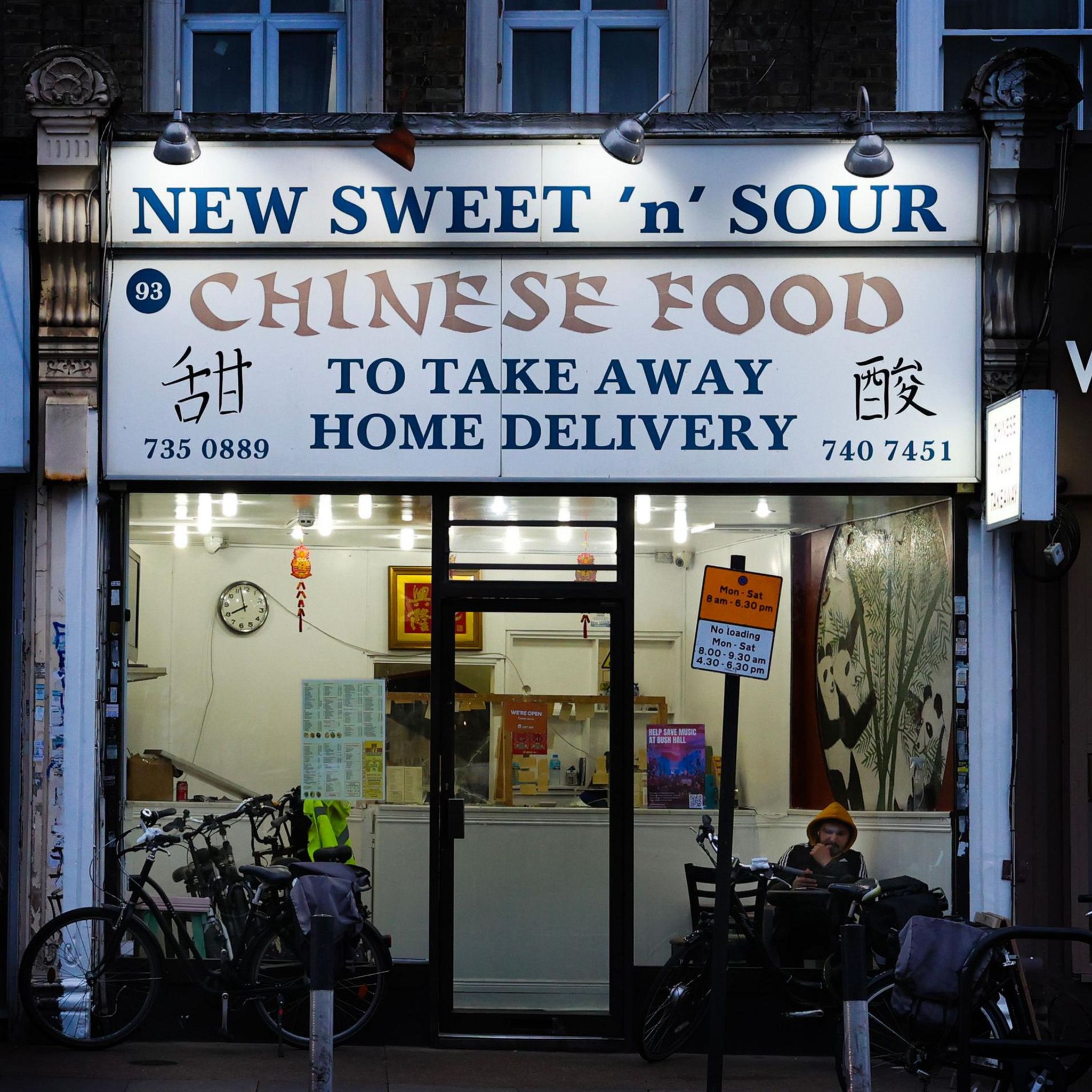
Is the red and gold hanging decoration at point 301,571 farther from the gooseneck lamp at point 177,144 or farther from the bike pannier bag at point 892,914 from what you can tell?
the bike pannier bag at point 892,914

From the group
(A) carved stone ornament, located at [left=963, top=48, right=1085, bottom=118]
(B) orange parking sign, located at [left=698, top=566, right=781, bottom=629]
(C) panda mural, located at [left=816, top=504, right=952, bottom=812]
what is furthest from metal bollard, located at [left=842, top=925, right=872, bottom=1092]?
(A) carved stone ornament, located at [left=963, top=48, right=1085, bottom=118]

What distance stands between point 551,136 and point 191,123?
2.14 metres

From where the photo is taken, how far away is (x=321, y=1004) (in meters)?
6.21

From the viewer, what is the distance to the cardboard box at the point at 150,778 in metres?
8.77

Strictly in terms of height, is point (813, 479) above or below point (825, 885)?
above

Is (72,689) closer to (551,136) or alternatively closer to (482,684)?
(482,684)

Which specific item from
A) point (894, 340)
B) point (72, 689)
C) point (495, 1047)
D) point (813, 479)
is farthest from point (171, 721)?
point (894, 340)

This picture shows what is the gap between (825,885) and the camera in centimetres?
873

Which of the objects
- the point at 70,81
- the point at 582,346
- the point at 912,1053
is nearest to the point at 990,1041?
the point at 912,1053

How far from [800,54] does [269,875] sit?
5.98 m

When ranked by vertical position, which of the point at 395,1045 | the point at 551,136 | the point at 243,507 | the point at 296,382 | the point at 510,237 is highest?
the point at 551,136

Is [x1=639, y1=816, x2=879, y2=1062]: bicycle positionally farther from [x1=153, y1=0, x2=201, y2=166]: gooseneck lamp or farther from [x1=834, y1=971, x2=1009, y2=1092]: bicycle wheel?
[x1=153, y1=0, x2=201, y2=166]: gooseneck lamp

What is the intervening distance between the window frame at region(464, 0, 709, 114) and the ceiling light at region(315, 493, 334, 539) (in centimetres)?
264

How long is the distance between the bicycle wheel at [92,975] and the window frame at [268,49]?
4981mm
